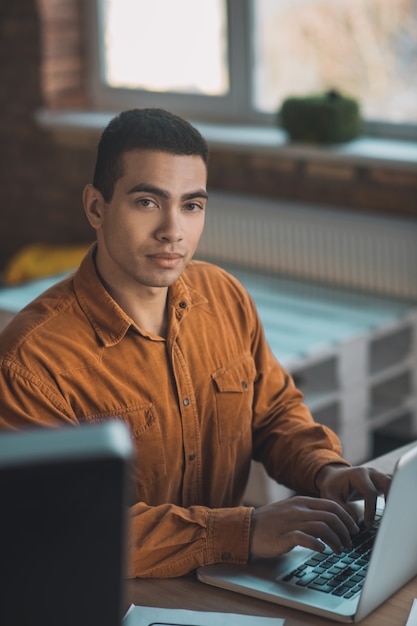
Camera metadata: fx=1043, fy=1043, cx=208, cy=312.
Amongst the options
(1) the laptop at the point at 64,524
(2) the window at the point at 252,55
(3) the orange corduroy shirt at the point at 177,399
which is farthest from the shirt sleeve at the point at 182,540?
(2) the window at the point at 252,55

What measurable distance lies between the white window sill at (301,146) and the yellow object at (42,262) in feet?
1.91

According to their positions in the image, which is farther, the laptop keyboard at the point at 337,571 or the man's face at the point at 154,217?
the man's face at the point at 154,217

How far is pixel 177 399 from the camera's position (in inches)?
69.9

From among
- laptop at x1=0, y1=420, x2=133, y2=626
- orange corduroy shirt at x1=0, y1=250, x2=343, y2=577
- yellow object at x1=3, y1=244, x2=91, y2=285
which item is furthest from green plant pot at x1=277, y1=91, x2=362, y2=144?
laptop at x1=0, y1=420, x2=133, y2=626

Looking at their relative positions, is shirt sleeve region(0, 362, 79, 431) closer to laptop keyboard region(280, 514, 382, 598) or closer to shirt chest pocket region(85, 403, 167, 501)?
shirt chest pocket region(85, 403, 167, 501)

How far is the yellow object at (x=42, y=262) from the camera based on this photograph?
4781 mm

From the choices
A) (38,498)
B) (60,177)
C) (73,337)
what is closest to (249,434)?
(73,337)

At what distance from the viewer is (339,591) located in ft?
4.75

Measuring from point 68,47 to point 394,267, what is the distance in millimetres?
2147

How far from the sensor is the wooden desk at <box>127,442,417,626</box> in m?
1.39

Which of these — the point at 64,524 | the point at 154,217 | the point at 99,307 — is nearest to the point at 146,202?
the point at 154,217

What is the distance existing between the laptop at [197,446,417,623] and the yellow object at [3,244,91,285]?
327 centimetres

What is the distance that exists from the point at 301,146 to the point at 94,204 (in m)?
2.53

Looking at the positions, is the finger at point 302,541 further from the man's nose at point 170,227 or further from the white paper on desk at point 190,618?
the man's nose at point 170,227
